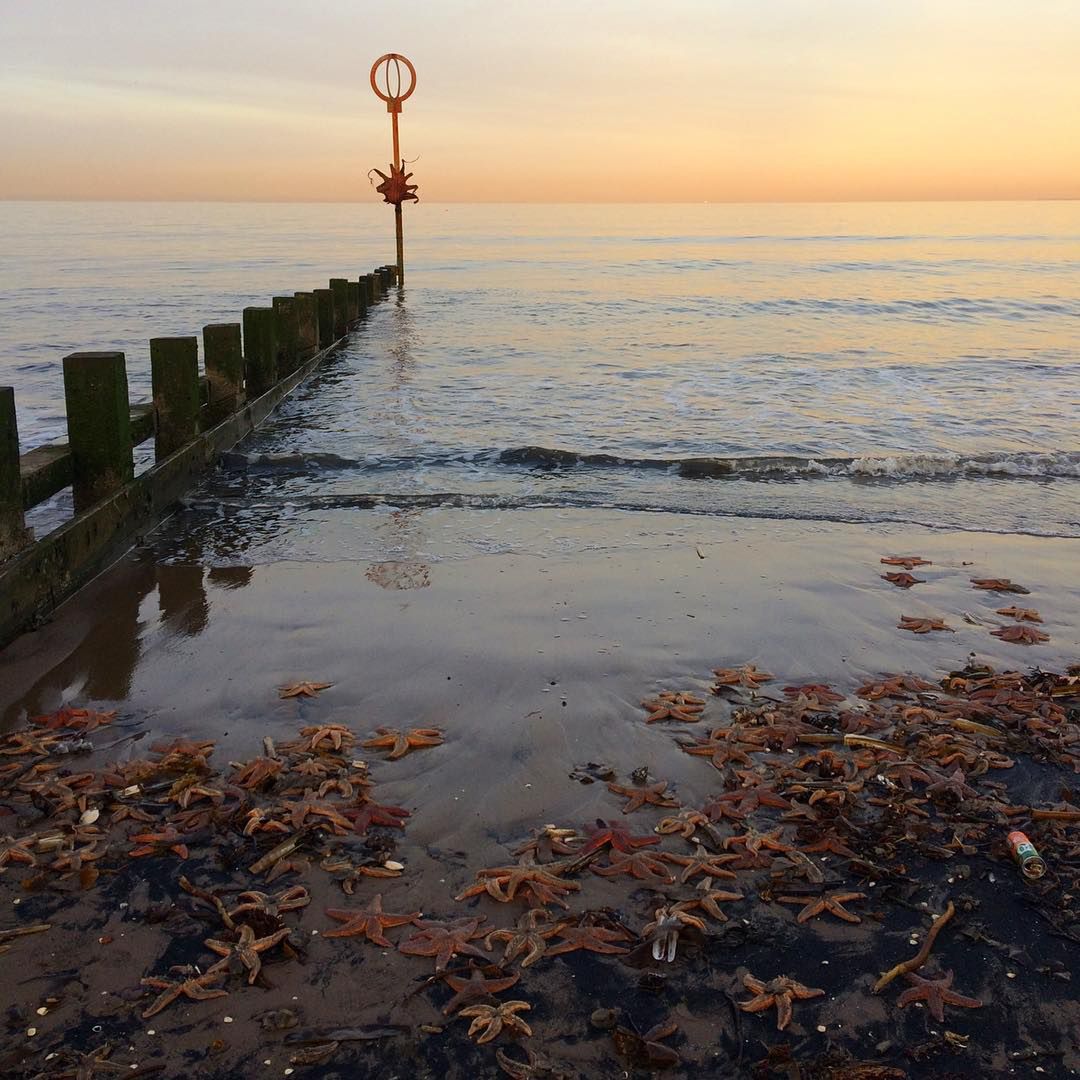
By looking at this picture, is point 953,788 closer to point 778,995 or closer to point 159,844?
point 778,995

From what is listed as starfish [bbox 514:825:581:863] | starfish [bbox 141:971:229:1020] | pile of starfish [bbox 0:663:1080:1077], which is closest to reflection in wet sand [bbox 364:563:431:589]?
pile of starfish [bbox 0:663:1080:1077]

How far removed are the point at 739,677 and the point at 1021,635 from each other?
1965 millimetres

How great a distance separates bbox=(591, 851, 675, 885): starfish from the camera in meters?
3.81

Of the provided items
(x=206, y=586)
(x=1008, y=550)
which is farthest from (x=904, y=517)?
(x=206, y=586)

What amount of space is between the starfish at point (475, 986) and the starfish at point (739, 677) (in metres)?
2.56

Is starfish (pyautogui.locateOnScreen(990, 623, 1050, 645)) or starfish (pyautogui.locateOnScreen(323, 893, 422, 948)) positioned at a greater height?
starfish (pyautogui.locateOnScreen(990, 623, 1050, 645))

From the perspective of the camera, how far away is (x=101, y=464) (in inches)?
291

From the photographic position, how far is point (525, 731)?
500cm

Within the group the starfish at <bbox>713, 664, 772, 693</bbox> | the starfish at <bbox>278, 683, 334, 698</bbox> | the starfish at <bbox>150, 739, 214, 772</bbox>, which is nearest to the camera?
the starfish at <bbox>150, 739, 214, 772</bbox>

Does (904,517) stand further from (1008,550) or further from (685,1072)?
(685,1072)

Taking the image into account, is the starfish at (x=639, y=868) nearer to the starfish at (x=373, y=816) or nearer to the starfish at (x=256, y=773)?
the starfish at (x=373, y=816)

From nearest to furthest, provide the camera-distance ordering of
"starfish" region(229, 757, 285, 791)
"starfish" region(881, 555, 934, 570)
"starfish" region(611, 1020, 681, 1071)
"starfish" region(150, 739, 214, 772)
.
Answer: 1. "starfish" region(611, 1020, 681, 1071)
2. "starfish" region(229, 757, 285, 791)
3. "starfish" region(150, 739, 214, 772)
4. "starfish" region(881, 555, 934, 570)

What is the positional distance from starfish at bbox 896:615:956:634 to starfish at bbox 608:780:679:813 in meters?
2.71

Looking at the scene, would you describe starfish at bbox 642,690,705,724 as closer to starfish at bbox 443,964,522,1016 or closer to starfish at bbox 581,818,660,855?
starfish at bbox 581,818,660,855
